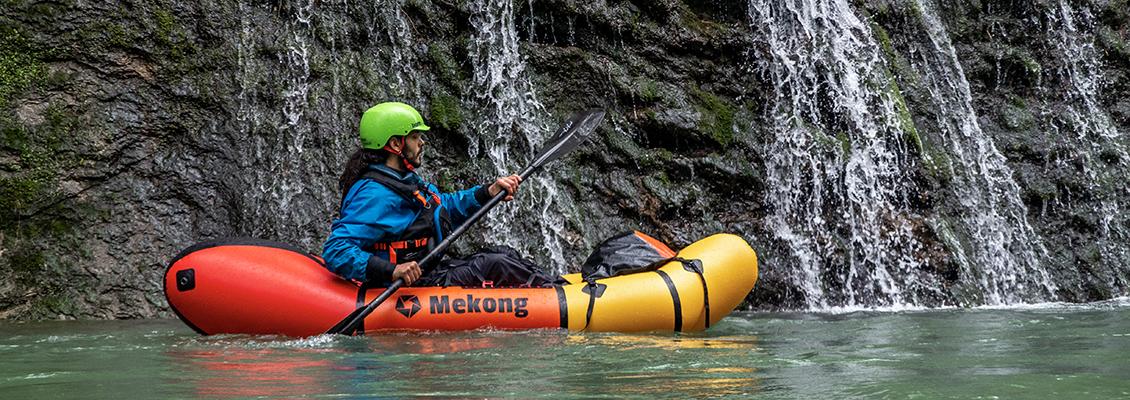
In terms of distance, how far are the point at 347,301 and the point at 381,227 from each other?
40 centimetres

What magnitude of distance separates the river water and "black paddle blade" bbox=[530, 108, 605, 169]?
1.46m

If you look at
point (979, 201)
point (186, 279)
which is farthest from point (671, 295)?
point (979, 201)

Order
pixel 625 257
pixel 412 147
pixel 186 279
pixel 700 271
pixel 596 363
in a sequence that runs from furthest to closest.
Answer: pixel 625 257
pixel 700 271
pixel 412 147
pixel 186 279
pixel 596 363

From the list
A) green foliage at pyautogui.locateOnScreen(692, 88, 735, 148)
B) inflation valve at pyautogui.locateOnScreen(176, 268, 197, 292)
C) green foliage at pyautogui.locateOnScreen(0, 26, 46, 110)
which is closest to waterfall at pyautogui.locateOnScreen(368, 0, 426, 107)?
green foliage at pyautogui.locateOnScreen(692, 88, 735, 148)

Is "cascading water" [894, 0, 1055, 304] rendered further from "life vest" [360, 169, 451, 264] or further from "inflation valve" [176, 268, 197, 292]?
"inflation valve" [176, 268, 197, 292]

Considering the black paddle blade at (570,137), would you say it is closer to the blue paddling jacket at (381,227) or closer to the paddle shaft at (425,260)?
the paddle shaft at (425,260)

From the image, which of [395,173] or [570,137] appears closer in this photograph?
[395,173]

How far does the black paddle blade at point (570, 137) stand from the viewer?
254 inches

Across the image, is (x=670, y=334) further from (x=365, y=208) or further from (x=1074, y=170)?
(x=1074, y=170)

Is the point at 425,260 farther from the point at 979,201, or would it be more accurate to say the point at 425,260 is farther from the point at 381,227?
the point at 979,201

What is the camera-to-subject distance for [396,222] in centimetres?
538

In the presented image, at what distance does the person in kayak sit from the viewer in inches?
205

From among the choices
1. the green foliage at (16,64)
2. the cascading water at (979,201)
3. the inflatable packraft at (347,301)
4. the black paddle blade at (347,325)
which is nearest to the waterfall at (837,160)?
the cascading water at (979,201)

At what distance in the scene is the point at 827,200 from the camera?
8289 mm
